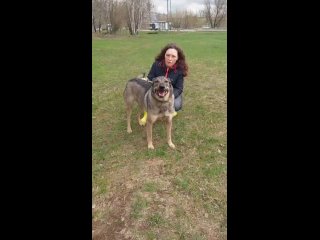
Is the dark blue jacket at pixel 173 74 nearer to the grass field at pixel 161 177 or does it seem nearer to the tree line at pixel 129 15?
the grass field at pixel 161 177

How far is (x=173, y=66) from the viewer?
5.61 meters

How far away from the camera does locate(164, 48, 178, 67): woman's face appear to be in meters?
5.39

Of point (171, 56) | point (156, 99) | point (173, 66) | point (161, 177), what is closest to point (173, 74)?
point (173, 66)

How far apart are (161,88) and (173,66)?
112cm

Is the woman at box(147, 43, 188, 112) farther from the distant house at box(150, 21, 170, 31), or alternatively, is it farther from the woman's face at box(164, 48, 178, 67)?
the distant house at box(150, 21, 170, 31)

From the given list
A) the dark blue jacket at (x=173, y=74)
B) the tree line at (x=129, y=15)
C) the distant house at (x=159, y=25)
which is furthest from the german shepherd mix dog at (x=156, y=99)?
the distant house at (x=159, y=25)

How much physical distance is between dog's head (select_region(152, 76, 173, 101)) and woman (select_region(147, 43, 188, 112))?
87 cm

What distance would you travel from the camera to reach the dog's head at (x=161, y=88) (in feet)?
15.3

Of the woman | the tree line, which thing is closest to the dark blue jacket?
the woman
